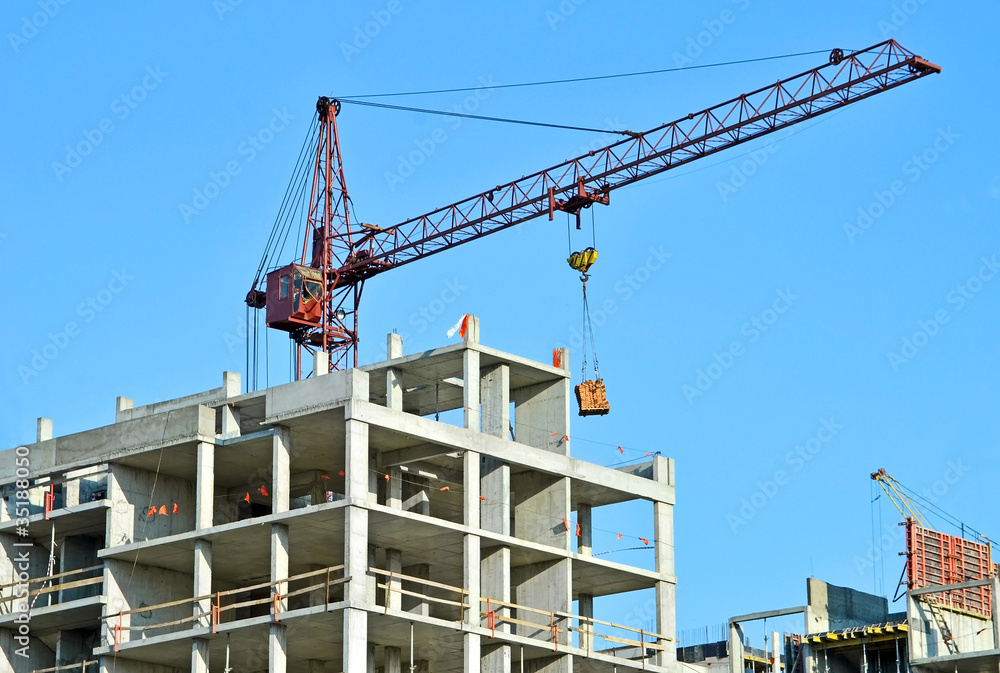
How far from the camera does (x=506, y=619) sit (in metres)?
73.7

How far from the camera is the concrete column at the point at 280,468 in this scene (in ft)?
236

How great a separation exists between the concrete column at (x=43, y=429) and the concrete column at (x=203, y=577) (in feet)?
38.3

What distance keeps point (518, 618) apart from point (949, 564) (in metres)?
20.9

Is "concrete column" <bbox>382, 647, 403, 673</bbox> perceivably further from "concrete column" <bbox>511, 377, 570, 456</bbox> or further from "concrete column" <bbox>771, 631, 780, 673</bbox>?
"concrete column" <bbox>771, 631, 780, 673</bbox>

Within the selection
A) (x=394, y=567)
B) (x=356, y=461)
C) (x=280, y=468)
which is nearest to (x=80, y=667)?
(x=280, y=468)

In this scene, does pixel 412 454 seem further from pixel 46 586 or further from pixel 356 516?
pixel 46 586

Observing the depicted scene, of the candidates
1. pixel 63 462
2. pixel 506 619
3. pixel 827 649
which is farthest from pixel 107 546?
pixel 827 649

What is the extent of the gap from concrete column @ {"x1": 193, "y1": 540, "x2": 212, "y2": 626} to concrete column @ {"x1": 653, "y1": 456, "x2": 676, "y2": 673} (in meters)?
19.4

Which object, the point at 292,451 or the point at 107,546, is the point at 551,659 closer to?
the point at 292,451

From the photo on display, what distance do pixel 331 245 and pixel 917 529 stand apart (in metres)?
47.5

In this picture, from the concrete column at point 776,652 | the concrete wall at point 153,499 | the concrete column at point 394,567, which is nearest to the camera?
the concrete column at point 394,567

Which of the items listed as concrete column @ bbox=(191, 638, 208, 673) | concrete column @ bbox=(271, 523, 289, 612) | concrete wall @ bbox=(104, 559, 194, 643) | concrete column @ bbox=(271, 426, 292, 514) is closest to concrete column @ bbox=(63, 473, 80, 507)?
concrete wall @ bbox=(104, 559, 194, 643)

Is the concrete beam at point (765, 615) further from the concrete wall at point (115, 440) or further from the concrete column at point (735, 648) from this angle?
the concrete wall at point (115, 440)

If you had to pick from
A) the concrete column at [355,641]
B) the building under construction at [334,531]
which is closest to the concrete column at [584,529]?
the building under construction at [334,531]
